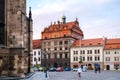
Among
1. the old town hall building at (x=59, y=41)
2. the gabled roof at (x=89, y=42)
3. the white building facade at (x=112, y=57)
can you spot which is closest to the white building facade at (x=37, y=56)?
the old town hall building at (x=59, y=41)

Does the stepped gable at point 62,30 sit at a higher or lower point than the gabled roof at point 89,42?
higher

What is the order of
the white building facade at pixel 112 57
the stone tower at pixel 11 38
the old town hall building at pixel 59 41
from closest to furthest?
the stone tower at pixel 11 38 < the white building facade at pixel 112 57 < the old town hall building at pixel 59 41

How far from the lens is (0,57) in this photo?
2089 cm

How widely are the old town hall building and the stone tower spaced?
74242 mm

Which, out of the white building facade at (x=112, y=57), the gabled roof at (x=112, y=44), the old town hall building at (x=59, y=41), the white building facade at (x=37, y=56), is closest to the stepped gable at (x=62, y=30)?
the old town hall building at (x=59, y=41)

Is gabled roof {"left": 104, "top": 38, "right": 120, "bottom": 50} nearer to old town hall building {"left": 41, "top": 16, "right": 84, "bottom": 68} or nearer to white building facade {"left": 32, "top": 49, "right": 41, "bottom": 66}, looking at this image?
old town hall building {"left": 41, "top": 16, "right": 84, "bottom": 68}

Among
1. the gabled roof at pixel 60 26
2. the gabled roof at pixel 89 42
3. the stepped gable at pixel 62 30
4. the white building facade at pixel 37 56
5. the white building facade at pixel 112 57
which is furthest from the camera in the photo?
the white building facade at pixel 37 56

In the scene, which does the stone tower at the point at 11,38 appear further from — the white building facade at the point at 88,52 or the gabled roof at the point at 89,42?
the gabled roof at the point at 89,42

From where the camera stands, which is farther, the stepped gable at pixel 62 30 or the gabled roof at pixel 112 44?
the stepped gable at pixel 62 30

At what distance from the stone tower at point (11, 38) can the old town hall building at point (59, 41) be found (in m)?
74.2

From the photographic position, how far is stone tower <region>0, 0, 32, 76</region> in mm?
21156

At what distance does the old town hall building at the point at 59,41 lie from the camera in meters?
97.5

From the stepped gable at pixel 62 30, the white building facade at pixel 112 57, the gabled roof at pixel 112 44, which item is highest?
the stepped gable at pixel 62 30

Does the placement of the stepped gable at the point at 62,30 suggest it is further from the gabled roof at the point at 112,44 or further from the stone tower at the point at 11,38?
the stone tower at the point at 11,38
